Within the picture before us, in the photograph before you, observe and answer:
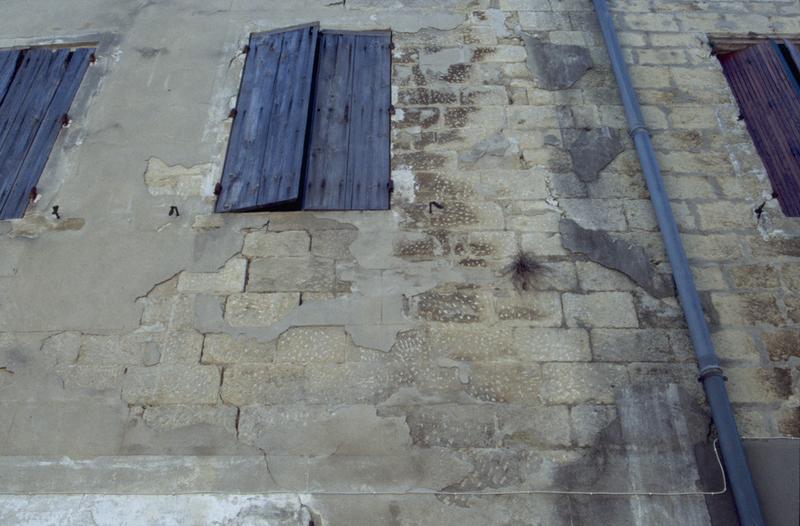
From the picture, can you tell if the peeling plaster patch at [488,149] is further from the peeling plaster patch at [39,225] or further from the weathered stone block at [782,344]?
the peeling plaster patch at [39,225]

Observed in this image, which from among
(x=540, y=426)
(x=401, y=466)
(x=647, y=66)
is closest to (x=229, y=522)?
(x=401, y=466)

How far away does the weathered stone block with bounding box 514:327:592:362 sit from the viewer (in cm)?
380

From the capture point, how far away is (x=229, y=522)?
11.0 ft

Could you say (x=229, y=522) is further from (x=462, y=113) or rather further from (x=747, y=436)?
(x=462, y=113)

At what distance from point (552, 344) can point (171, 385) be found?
7.91 ft

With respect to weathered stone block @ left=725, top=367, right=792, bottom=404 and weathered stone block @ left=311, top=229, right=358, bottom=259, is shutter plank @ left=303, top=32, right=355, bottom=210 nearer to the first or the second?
weathered stone block @ left=311, top=229, right=358, bottom=259

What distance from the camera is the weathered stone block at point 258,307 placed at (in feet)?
13.0

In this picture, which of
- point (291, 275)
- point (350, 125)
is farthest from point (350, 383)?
point (350, 125)

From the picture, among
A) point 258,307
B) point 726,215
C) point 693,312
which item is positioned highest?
point 726,215

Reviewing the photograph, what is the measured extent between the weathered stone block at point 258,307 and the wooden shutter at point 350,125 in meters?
0.76

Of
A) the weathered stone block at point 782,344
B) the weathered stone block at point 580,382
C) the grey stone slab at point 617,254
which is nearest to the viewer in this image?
the weathered stone block at point 580,382

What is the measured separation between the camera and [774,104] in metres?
4.99

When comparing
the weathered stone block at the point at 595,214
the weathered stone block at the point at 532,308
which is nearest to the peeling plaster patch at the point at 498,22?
the weathered stone block at the point at 595,214

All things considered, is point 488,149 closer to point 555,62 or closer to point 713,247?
point 555,62
